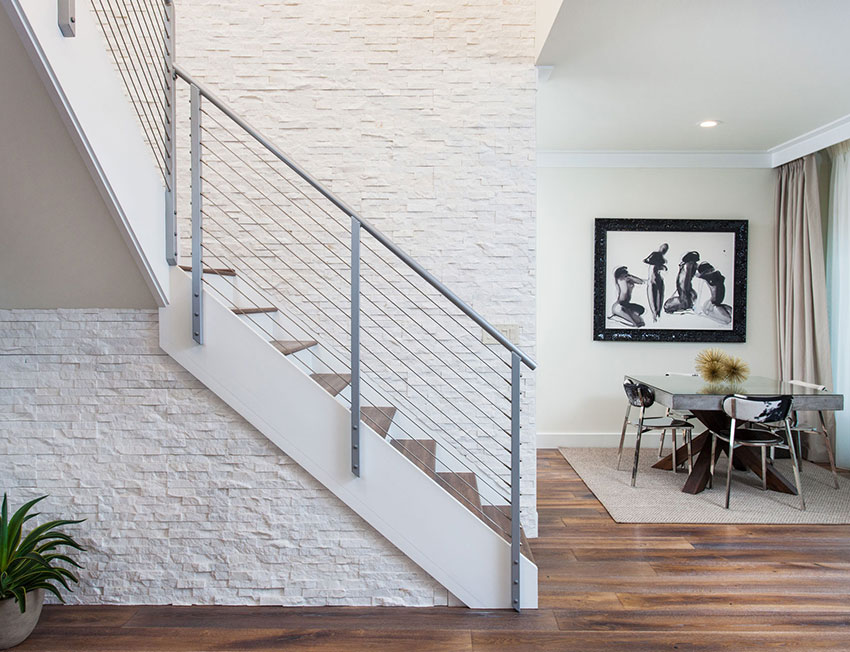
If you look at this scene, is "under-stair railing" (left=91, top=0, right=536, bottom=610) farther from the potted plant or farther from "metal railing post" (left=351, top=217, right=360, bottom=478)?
the potted plant

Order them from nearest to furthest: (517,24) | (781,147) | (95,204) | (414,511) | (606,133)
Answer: (95,204), (414,511), (517,24), (606,133), (781,147)

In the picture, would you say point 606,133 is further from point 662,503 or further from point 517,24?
point 662,503

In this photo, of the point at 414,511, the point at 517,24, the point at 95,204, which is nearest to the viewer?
the point at 95,204

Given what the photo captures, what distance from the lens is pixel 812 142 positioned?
4.96 metres

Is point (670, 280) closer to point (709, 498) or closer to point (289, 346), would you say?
point (709, 498)

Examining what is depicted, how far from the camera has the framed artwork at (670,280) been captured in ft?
18.2

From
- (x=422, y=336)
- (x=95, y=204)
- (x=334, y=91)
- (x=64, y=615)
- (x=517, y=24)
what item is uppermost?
(x=517, y=24)

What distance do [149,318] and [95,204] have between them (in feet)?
1.92

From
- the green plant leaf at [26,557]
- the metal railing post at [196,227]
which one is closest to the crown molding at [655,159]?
the metal railing post at [196,227]

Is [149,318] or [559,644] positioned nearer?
[559,644]

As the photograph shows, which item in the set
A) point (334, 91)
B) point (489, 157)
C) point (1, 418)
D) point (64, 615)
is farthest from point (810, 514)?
point (1, 418)

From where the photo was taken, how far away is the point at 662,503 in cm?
395

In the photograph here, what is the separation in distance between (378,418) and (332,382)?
275 millimetres

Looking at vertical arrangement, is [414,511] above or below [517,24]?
below
